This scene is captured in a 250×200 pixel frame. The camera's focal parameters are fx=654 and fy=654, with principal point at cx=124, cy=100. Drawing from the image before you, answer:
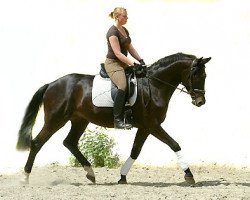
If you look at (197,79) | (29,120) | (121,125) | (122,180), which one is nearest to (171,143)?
(121,125)

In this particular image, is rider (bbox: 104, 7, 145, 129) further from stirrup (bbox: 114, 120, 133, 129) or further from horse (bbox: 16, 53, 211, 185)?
horse (bbox: 16, 53, 211, 185)

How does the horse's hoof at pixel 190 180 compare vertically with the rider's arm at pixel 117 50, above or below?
below

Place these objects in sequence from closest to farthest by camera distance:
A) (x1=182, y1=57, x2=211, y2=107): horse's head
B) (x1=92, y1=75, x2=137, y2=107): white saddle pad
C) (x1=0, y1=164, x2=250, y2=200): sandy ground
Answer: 1. (x1=0, y1=164, x2=250, y2=200): sandy ground
2. (x1=182, y1=57, x2=211, y2=107): horse's head
3. (x1=92, y1=75, x2=137, y2=107): white saddle pad

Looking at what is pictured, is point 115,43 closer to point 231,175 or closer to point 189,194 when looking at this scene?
point 189,194

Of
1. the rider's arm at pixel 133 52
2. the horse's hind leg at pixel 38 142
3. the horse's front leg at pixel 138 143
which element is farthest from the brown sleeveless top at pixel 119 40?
the horse's hind leg at pixel 38 142

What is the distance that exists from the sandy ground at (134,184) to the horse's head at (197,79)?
4.68 ft

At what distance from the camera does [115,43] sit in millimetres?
10445

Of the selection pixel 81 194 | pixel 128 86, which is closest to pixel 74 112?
pixel 128 86

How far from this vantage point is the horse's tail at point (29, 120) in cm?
1149

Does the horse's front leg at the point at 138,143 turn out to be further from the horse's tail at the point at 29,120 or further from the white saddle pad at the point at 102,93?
the horse's tail at the point at 29,120

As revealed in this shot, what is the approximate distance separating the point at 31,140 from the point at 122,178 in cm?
174

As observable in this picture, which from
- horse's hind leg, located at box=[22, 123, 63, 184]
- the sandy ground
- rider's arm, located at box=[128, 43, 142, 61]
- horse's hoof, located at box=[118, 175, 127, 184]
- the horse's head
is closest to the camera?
the sandy ground

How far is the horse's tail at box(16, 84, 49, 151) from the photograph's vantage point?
11492 millimetres

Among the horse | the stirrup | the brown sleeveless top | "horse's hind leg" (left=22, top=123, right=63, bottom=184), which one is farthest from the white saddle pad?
"horse's hind leg" (left=22, top=123, right=63, bottom=184)
